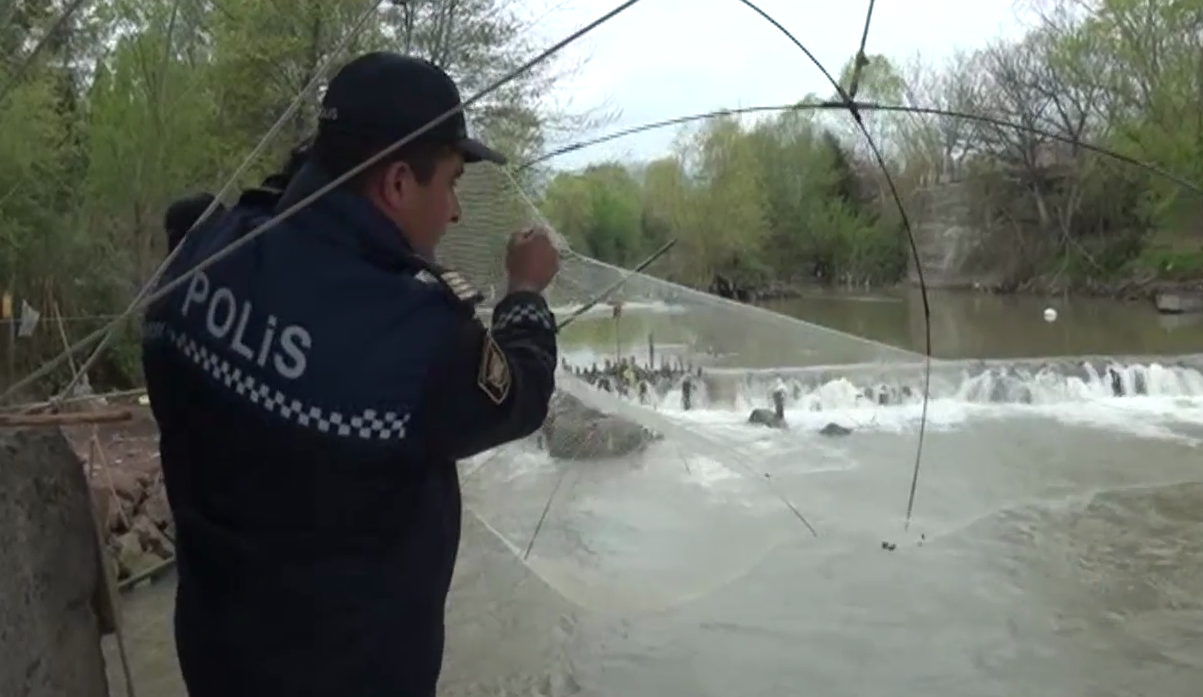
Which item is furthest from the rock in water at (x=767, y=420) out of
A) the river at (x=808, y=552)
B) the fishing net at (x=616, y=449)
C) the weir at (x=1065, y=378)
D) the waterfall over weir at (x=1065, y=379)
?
the waterfall over weir at (x=1065, y=379)

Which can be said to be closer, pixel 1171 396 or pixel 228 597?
pixel 228 597

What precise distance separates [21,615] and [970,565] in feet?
21.0

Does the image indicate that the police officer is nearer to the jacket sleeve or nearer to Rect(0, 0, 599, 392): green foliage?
the jacket sleeve

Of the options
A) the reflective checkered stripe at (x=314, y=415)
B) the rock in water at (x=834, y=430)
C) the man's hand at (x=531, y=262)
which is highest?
the man's hand at (x=531, y=262)

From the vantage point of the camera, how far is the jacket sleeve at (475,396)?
4.11 ft

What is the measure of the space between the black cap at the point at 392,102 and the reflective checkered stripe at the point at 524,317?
0.56ft

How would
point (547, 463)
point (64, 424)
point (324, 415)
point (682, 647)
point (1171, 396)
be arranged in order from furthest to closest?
point (1171, 396) < point (682, 647) < point (547, 463) < point (64, 424) < point (324, 415)

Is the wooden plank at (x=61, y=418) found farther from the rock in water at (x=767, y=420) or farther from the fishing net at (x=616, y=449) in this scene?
the rock in water at (x=767, y=420)

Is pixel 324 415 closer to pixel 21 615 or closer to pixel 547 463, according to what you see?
pixel 21 615

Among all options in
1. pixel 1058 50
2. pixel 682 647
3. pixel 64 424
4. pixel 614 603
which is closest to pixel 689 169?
pixel 682 647

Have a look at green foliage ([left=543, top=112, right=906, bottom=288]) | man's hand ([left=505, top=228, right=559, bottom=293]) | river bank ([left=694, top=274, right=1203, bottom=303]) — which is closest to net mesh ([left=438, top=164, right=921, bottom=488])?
green foliage ([left=543, top=112, right=906, bottom=288])

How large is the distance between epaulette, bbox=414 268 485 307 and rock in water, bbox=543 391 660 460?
7.05 ft

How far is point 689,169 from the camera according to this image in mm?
11156

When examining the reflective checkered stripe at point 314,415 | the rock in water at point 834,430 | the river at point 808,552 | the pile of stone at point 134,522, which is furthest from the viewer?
the pile of stone at point 134,522
